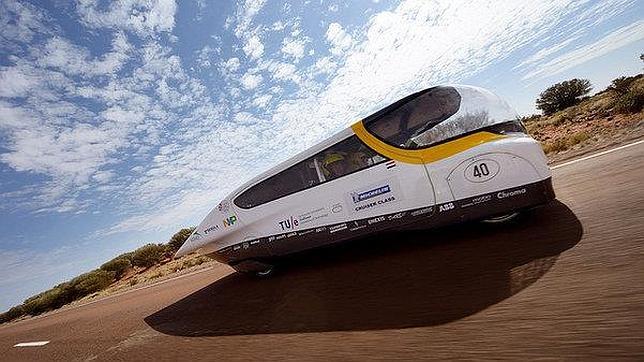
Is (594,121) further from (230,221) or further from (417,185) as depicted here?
(230,221)

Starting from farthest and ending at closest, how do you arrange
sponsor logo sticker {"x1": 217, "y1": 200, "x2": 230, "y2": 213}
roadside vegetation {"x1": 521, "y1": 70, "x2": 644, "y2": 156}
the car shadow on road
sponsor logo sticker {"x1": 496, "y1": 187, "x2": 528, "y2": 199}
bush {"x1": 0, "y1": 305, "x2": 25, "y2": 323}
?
bush {"x1": 0, "y1": 305, "x2": 25, "y2": 323}
roadside vegetation {"x1": 521, "y1": 70, "x2": 644, "y2": 156}
sponsor logo sticker {"x1": 217, "y1": 200, "x2": 230, "y2": 213}
sponsor logo sticker {"x1": 496, "y1": 187, "x2": 528, "y2": 199}
the car shadow on road

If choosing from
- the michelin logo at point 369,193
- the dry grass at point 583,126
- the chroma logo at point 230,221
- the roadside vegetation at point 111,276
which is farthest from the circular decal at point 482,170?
the roadside vegetation at point 111,276

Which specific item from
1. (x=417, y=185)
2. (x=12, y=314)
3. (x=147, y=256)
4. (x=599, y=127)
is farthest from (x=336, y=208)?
(x=12, y=314)

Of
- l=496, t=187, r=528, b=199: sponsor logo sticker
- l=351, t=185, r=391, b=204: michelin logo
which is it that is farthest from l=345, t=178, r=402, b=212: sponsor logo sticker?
l=496, t=187, r=528, b=199: sponsor logo sticker

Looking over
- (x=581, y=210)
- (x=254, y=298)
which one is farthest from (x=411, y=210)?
(x=254, y=298)

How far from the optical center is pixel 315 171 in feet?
14.8

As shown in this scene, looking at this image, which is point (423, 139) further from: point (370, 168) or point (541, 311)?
point (541, 311)

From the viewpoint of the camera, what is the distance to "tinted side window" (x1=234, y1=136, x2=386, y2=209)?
162 inches

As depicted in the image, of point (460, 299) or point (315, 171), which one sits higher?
point (315, 171)

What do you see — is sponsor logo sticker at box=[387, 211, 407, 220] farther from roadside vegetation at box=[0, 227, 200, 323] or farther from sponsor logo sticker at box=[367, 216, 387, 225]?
roadside vegetation at box=[0, 227, 200, 323]

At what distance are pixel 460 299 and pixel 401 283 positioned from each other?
74 cm

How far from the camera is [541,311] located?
6.48ft

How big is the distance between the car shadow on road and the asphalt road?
16 mm

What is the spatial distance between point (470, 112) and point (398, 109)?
0.82 metres
